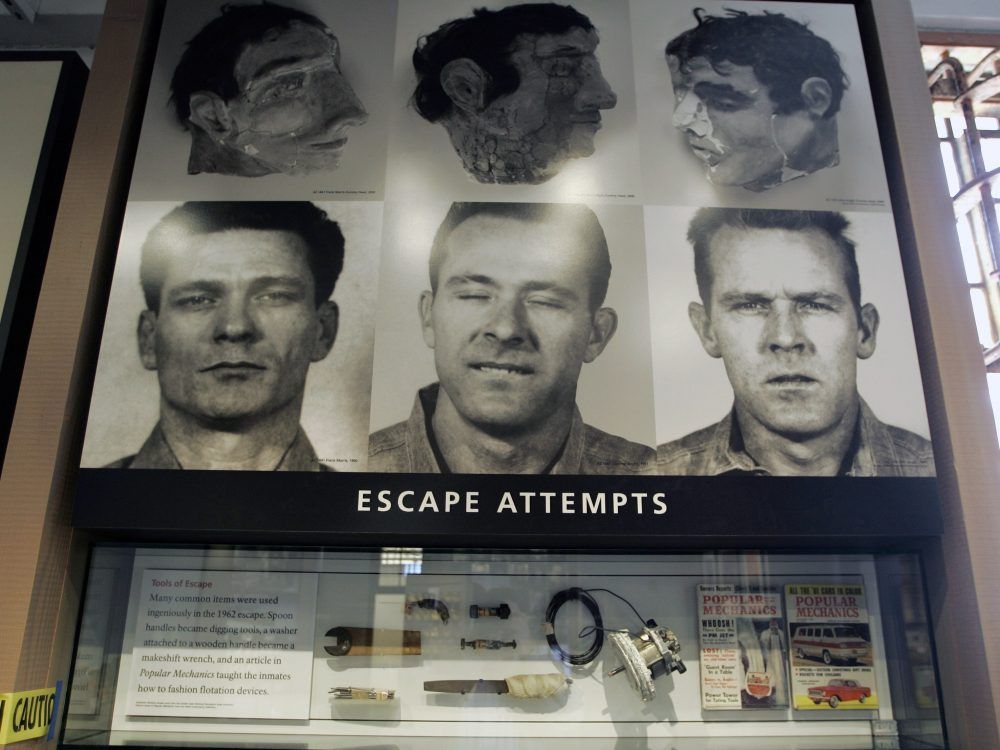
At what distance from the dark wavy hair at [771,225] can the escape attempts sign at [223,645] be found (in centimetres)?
169

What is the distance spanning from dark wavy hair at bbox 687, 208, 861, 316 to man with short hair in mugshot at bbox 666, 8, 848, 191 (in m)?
0.12

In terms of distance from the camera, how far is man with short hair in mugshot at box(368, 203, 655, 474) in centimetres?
248

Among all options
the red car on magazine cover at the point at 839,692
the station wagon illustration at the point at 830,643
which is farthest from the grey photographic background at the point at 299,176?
the red car on magazine cover at the point at 839,692

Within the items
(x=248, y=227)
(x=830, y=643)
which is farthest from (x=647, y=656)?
(x=248, y=227)

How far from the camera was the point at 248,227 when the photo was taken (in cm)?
269

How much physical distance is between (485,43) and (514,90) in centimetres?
24

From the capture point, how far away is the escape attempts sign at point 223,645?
2.55 metres

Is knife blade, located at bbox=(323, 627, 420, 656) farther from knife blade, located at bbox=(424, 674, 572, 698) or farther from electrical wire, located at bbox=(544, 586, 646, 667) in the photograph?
electrical wire, located at bbox=(544, 586, 646, 667)

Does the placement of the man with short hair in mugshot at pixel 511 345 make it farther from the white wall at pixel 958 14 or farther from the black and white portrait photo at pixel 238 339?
the white wall at pixel 958 14

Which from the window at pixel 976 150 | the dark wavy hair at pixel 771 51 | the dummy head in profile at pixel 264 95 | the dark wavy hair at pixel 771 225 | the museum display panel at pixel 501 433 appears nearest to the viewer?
the museum display panel at pixel 501 433

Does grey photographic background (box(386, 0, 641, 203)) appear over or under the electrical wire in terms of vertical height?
over

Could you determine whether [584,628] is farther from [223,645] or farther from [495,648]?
[223,645]

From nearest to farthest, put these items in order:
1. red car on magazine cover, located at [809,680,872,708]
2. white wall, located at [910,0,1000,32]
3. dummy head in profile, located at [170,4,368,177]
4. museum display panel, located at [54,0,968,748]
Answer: museum display panel, located at [54,0,968,748] → red car on magazine cover, located at [809,680,872,708] → dummy head in profile, located at [170,4,368,177] → white wall, located at [910,0,1000,32]

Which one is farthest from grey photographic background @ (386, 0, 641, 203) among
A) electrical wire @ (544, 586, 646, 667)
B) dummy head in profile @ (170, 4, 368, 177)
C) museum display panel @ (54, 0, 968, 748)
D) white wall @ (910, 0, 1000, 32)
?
white wall @ (910, 0, 1000, 32)
